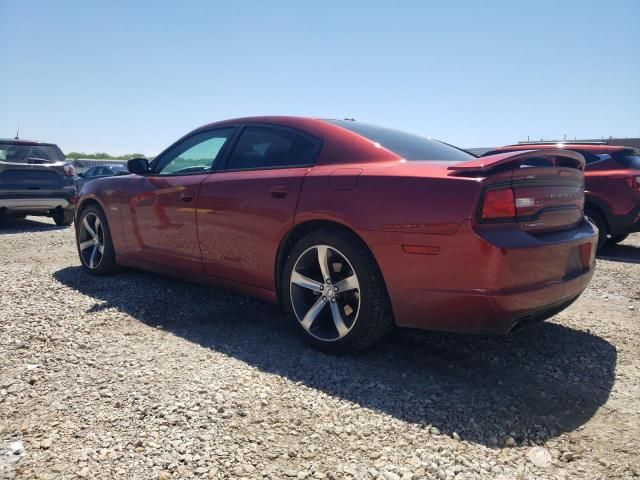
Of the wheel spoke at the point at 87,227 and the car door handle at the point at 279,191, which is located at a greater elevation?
the car door handle at the point at 279,191

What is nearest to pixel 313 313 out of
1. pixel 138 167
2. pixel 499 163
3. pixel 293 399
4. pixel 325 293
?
pixel 325 293

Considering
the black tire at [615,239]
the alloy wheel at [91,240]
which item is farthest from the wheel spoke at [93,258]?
the black tire at [615,239]

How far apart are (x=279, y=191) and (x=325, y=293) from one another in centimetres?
75

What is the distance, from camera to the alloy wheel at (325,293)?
2932mm

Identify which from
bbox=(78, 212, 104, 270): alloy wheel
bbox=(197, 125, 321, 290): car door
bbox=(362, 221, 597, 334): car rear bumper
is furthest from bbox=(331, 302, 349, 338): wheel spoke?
bbox=(78, 212, 104, 270): alloy wheel

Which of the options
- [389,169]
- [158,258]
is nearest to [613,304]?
[389,169]

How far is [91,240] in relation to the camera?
5.14 meters

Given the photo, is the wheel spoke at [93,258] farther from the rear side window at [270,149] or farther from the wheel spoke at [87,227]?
the rear side window at [270,149]

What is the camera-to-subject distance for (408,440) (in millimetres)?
2133

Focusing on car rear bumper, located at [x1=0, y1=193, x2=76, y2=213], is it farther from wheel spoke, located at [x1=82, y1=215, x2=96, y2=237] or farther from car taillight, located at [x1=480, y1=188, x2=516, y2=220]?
car taillight, located at [x1=480, y1=188, x2=516, y2=220]

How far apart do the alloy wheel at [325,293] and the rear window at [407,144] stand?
2.61ft

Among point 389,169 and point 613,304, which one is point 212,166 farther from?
point 613,304

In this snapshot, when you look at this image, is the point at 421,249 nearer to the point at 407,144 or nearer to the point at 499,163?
the point at 499,163

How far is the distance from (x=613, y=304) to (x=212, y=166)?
357 cm
